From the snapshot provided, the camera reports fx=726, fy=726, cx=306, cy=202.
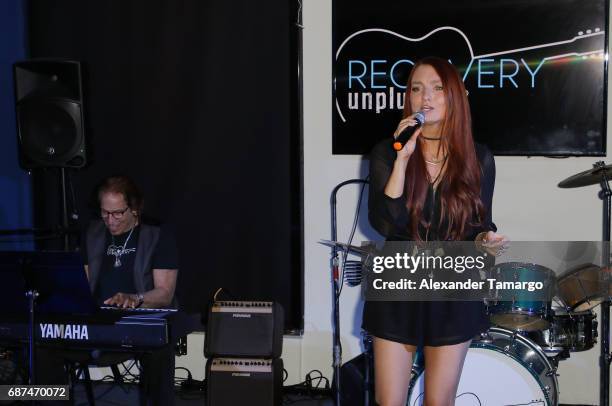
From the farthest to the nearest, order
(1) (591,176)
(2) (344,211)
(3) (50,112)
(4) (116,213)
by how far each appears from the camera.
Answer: (2) (344,211), (3) (50,112), (4) (116,213), (1) (591,176)

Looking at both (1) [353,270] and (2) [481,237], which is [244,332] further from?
(2) [481,237]

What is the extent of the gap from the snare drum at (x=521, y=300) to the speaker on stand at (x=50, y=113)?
2185 mm

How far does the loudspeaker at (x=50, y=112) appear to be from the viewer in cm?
378

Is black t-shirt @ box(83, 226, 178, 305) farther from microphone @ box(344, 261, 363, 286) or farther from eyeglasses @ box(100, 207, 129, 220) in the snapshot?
microphone @ box(344, 261, 363, 286)

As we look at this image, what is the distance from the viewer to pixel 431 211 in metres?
2.29

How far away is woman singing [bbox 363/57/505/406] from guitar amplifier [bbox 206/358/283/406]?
1.10m

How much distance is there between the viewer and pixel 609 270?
341 centimetres

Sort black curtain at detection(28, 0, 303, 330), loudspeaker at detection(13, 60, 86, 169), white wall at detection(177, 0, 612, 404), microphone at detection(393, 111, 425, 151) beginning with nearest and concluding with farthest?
microphone at detection(393, 111, 425, 151), loudspeaker at detection(13, 60, 86, 169), white wall at detection(177, 0, 612, 404), black curtain at detection(28, 0, 303, 330)

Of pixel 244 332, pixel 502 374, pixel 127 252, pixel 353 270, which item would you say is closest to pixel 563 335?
pixel 502 374

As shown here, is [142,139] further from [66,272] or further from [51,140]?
[66,272]

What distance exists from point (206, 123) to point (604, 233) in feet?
7.56

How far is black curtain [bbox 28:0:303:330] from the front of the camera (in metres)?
4.17

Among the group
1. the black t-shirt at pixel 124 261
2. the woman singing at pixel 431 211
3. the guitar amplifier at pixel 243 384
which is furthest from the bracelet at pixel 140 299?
the woman singing at pixel 431 211

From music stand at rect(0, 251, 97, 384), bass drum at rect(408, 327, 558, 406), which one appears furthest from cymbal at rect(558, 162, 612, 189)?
music stand at rect(0, 251, 97, 384)
